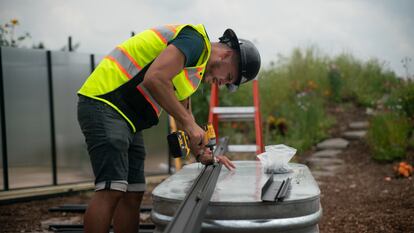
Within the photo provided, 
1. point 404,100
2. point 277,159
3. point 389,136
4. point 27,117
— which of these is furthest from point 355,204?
point 27,117

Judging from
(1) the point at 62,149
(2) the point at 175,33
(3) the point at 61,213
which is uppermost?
(2) the point at 175,33

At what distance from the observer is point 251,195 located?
6.69ft

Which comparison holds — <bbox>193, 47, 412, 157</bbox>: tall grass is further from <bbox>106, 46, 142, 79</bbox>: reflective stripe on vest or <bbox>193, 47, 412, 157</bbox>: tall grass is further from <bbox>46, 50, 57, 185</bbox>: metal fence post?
<bbox>106, 46, 142, 79</bbox>: reflective stripe on vest

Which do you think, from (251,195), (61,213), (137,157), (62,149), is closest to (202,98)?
(62,149)

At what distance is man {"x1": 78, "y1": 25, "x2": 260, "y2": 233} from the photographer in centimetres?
208

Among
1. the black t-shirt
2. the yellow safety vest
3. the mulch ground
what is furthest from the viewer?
the mulch ground

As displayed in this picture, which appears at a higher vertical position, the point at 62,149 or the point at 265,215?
the point at 265,215

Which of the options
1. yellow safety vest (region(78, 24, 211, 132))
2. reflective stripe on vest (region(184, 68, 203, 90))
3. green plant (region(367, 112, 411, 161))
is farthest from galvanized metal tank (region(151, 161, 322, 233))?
green plant (region(367, 112, 411, 161))

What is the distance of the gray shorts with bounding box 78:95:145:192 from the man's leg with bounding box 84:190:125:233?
4 cm

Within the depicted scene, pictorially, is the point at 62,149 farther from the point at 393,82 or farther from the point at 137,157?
the point at 393,82

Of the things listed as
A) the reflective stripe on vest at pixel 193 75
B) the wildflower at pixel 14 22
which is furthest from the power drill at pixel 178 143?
the wildflower at pixel 14 22

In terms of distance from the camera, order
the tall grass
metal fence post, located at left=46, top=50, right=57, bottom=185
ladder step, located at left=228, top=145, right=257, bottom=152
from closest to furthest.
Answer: ladder step, located at left=228, top=145, right=257, bottom=152 < metal fence post, located at left=46, top=50, right=57, bottom=185 < the tall grass

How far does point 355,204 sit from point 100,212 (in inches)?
113

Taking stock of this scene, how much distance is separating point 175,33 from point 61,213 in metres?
2.72
